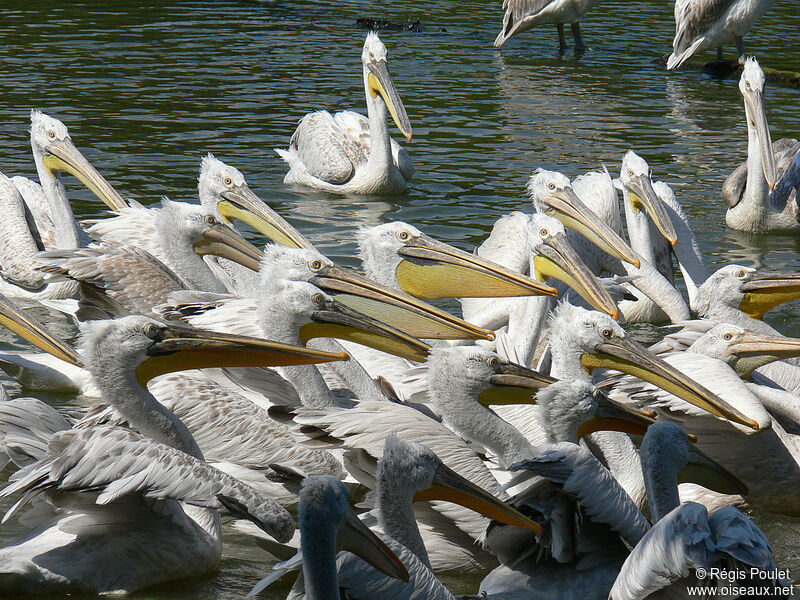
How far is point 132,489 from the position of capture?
10.6ft

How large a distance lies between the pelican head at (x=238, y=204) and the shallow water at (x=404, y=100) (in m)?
0.95

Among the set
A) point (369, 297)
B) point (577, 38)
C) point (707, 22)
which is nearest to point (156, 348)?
point (369, 297)

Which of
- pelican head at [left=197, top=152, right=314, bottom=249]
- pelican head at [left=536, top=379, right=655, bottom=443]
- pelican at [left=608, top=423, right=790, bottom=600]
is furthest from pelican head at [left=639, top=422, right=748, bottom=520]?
pelican head at [left=197, top=152, right=314, bottom=249]

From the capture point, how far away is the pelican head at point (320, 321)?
433 cm

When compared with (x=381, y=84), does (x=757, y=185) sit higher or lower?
lower

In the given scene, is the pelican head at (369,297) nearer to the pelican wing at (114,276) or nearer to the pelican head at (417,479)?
the pelican wing at (114,276)

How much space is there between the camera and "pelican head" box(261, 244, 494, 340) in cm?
471

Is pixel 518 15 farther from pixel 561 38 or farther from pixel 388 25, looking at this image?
pixel 388 25

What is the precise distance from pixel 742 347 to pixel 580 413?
110 cm

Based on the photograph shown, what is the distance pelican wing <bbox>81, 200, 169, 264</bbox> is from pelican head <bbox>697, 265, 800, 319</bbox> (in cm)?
250

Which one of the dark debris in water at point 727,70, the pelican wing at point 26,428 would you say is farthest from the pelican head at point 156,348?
the dark debris in water at point 727,70

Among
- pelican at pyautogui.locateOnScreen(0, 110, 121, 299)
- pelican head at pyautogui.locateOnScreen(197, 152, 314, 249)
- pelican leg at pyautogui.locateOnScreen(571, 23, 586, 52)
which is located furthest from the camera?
pelican leg at pyautogui.locateOnScreen(571, 23, 586, 52)

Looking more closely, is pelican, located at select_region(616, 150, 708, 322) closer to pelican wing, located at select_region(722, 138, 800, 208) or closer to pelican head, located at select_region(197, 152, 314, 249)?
pelican wing, located at select_region(722, 138, 800, 208)

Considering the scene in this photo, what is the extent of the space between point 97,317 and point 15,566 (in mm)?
1960
